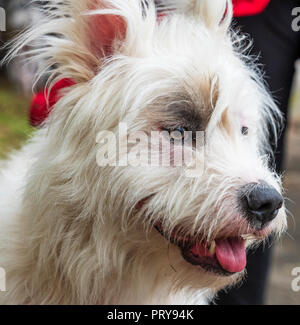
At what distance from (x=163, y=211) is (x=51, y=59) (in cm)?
85

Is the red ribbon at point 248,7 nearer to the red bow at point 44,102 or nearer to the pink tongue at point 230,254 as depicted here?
the red bow at point 44,102

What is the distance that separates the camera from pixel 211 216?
7.66ft

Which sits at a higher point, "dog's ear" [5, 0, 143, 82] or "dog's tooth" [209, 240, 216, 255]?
"dog's ear" [5, 0, 143, 82]

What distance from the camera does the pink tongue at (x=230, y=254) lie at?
2.49 metres

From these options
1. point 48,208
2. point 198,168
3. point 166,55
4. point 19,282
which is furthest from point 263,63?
point 19,282

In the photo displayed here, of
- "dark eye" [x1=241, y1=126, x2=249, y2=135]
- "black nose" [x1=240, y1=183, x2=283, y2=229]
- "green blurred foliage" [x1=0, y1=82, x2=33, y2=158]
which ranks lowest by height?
"green blurred foliage" [x1=0, y1=82, x2=33, y2=158]

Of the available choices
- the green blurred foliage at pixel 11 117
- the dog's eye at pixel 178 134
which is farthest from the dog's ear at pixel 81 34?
the green blurred foliage at pixel 11 117

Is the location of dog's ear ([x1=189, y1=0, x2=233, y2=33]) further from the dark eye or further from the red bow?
the red bow

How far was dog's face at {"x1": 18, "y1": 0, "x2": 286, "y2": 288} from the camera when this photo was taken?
2.38 m

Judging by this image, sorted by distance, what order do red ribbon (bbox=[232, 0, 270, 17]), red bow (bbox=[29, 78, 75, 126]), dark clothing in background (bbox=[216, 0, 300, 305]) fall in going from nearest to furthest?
red bow (bbox=[29, 78, 75, 126]) < red ribbon (bbox=[232, 0, 270, 17]) < dark clothing in background (bbox=[216, 0, 300, 305])

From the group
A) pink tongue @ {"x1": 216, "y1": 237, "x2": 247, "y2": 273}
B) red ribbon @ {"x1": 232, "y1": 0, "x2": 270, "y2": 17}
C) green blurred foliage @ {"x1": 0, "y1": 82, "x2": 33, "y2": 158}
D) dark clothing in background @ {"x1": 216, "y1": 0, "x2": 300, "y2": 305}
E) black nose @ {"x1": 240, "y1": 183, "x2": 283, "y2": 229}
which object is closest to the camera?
black nose @ {"x1": 240, "y1": 183, "x2": 283, "y2": 229}

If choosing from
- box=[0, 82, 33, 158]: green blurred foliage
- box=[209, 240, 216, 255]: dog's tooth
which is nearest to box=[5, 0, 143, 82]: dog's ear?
box=[209, 240, 216, 255]: dog's tooth

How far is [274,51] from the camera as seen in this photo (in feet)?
11.2

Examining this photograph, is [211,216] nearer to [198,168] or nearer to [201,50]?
[198,168]
